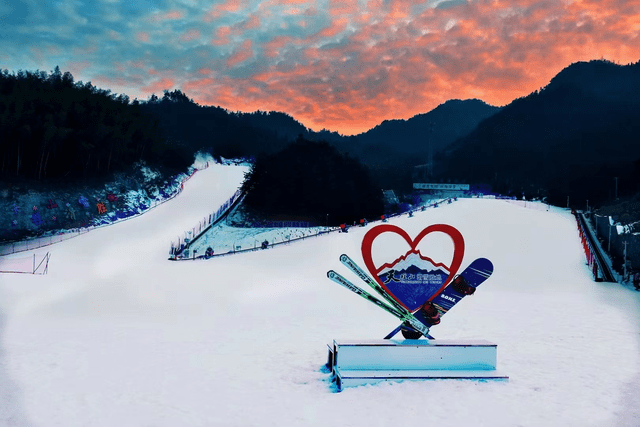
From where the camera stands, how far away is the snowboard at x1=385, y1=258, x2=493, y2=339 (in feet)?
35.6

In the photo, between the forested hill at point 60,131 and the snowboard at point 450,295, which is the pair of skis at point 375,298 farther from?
the forested hill at point 60,131

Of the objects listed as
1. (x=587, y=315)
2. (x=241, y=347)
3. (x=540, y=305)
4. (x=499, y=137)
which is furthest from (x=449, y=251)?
(x=499, y=137)

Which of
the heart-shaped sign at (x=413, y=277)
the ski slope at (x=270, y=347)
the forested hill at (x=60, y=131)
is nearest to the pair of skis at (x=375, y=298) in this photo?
the heart-shaped sign at (x=413, y=277)

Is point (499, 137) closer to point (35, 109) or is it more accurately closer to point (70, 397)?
point (35, 109)

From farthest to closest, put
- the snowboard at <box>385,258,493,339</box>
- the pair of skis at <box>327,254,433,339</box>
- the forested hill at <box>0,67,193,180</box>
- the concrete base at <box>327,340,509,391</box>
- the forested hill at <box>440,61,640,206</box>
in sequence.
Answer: the forested hill at <box>440,61,640,206</box> < the forested hill at <box>0,67,193,180</box> < the snowboard at <box>385,258,493,339</box> < the pair of skis at <box>327,254,433,339</box> < the concrete base at <box>327,340,509,391</box>

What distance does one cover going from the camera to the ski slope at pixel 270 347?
8500mm

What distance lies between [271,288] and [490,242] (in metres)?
16.2

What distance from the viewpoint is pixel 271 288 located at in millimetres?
21203

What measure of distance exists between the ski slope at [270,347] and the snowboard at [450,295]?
1.33 m

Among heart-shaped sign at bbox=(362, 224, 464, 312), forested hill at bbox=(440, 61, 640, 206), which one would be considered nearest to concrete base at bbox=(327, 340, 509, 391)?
heart-shaped sign at bbox=(362, 224, 464, 312)

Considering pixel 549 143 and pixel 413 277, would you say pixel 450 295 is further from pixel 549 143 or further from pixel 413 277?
pixel 549 143

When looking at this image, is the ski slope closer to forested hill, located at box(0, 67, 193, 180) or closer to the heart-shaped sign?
the heart-shaped sign

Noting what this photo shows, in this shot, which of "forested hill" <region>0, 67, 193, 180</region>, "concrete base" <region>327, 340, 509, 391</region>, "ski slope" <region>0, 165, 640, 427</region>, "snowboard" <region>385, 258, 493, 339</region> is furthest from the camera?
"forested hill" <region>0, 67, 193, 180</region>

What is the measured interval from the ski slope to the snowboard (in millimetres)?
1326
